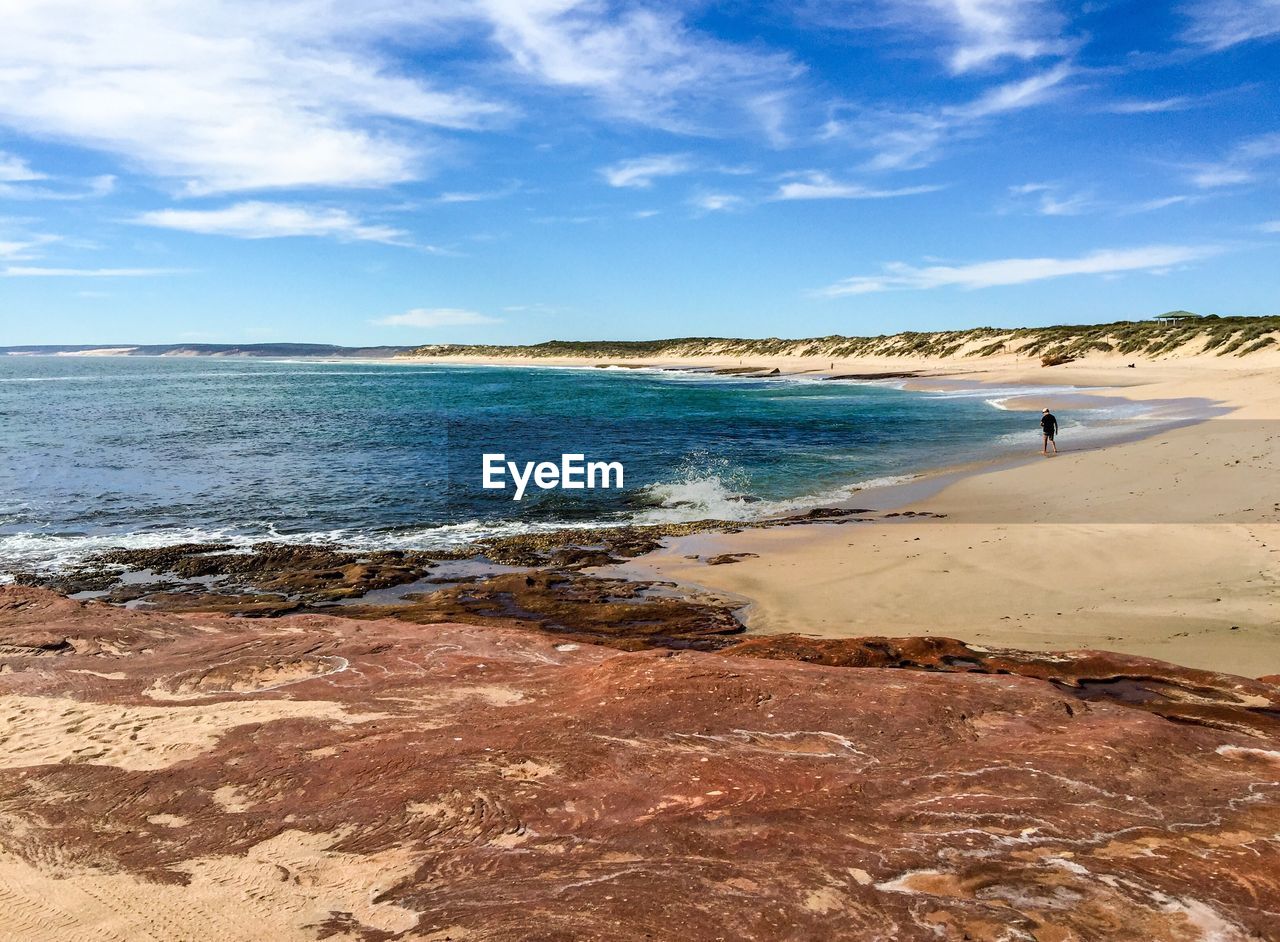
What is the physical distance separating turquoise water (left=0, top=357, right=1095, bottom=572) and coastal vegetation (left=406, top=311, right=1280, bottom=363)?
20208 millimetres

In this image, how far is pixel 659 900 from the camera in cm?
374

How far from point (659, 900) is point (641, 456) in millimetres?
24991

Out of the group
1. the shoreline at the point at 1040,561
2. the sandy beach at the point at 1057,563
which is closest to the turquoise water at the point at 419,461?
the shoreline at the point at 1040,561

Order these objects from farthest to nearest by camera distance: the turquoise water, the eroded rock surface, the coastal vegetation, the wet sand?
the coastal vegetation
the turquoise water
the wet sand
the eroded rock surface

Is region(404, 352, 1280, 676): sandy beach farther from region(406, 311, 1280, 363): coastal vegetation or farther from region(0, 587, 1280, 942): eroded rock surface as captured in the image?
region(406, 311, 1280, 363): coastal vegetation

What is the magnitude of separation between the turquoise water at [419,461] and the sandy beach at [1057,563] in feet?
13.3

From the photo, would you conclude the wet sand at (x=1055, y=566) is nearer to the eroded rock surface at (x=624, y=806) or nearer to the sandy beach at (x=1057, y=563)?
the sandy beach at (x=1057, y=563)

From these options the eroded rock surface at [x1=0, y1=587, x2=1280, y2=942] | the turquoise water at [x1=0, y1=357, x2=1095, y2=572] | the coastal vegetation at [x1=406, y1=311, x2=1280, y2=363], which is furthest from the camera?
the coastal vegetation at [x1=406, y1=311, x2=1280, y2=363]

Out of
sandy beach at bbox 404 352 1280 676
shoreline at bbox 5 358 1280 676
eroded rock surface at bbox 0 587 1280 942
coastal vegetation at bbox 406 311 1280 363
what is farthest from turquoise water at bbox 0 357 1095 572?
coastal vegetation at bbox 406 311 1280 363

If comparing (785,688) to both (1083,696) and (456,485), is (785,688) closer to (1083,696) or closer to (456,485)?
(1083,696)

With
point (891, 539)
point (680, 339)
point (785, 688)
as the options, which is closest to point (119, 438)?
point (891, 539)

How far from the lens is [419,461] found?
2745 cm

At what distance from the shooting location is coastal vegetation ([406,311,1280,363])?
54.7m

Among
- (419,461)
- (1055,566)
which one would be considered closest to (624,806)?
(1055,566)
